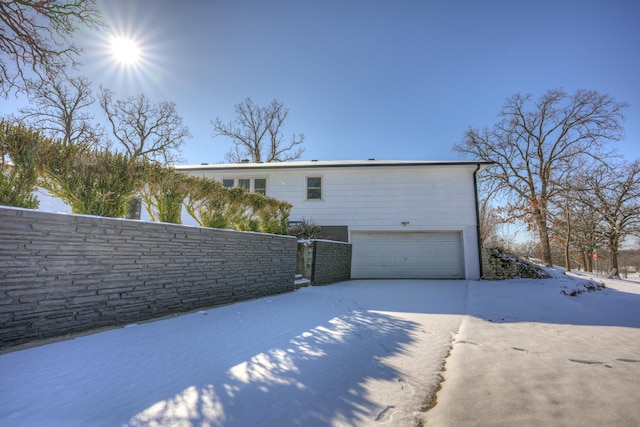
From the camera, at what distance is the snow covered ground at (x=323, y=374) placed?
69.7 inches

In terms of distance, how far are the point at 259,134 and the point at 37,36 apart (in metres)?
17.5

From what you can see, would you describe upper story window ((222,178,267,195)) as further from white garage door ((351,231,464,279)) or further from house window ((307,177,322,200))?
white garage door ((351,231,464,279))

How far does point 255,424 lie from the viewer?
1.68 metres

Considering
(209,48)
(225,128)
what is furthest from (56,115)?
(209,48)

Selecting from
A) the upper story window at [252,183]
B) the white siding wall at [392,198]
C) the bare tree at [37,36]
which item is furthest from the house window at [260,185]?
the bare tree at [37,36]

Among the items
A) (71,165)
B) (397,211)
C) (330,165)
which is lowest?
(71,165)

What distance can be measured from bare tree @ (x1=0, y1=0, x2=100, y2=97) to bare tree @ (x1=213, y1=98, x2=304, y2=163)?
53.3ft

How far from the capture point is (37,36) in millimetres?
5766

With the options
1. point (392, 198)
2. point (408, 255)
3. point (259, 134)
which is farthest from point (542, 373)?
point (259, 134)

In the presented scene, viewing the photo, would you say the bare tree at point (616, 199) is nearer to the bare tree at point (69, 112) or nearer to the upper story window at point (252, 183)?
the upper story window at point (252, 183)

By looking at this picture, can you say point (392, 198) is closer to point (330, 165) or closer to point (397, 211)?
point (397, 211)

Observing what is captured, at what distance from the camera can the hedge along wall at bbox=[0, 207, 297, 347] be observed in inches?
110

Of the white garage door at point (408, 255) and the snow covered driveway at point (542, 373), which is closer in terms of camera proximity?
the snow covered driveway at point (542, 373)

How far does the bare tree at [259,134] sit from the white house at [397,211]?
32.7 feet
